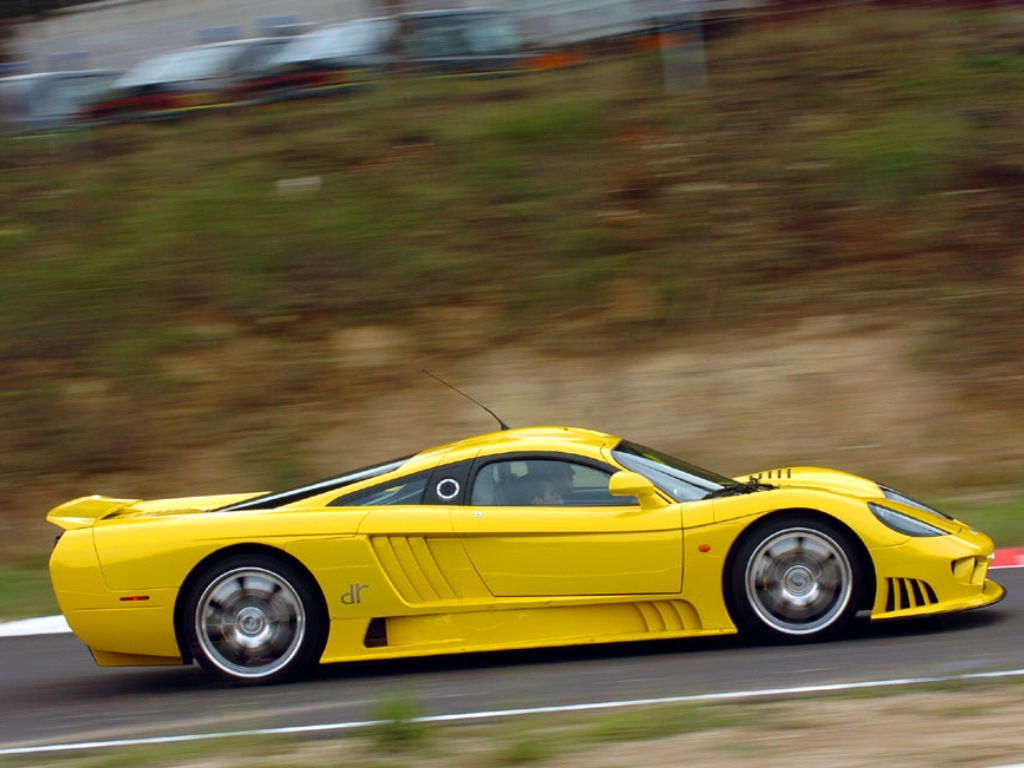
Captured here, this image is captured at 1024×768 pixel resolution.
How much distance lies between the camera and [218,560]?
20.9 ft

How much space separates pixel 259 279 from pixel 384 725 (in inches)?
370

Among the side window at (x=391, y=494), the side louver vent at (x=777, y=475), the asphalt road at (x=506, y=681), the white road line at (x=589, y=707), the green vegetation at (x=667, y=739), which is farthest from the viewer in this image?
the side louver vent at (x=777, y=475)

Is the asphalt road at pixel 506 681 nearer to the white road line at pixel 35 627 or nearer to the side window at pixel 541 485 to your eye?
the side window at pixel 541 485

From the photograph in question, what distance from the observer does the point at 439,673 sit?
625cm

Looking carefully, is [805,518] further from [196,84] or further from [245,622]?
[196,84]

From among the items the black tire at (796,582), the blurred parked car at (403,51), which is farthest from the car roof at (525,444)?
the blurred parked car at (403,51)

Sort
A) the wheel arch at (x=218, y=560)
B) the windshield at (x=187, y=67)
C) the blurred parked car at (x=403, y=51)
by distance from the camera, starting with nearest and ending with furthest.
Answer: the wheel arch at (x=218, y=560) < the blurred parked car at (x=403, y=51) < the windshield at (x=187, y=67)

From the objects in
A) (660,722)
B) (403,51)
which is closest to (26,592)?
(660,722)

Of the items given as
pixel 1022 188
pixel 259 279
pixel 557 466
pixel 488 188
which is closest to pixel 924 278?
pixel 1022 188

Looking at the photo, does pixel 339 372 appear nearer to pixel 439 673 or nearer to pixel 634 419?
pixel 634 419

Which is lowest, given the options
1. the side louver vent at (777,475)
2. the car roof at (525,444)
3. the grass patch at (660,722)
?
the grass patch at (660,722)

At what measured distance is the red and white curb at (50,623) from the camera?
808 centimetres

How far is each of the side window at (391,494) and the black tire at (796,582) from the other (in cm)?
158

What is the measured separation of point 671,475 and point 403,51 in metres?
11.3
